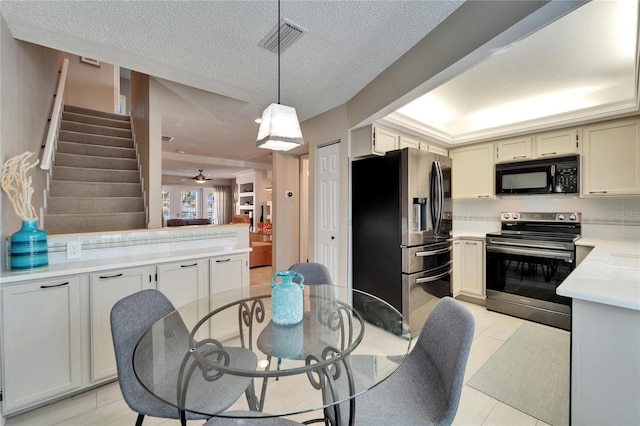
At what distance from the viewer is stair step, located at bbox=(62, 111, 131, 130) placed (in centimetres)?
459

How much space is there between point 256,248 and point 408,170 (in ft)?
13.3

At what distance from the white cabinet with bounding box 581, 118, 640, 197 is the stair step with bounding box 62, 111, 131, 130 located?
695cm

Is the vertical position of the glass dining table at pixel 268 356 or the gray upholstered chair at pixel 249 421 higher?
the glass dining table at pixel 268 356

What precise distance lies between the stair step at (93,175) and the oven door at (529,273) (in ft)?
17.5

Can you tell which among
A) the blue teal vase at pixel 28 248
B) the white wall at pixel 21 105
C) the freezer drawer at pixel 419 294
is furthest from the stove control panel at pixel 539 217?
the white wall at pixel 21 105

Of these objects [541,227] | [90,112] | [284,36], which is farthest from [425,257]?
[90,112]

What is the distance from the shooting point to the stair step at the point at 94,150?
4.09 m

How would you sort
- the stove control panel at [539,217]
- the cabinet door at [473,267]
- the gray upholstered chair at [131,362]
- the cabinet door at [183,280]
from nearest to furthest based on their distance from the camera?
the gray upholstered chair at [131,362], the cabinet door at [183,280], the stove control panel at [539,217], the cabinet door at [473,267]

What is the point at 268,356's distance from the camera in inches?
50.8

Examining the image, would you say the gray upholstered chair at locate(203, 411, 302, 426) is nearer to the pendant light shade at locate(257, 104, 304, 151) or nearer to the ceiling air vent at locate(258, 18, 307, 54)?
the pendant light shade at locate(257, 104, 304, 151)

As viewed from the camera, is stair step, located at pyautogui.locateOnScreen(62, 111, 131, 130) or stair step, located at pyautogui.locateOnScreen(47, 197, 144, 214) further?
stair step, located at pyautogui.locateOnScreen(62, 111, 131, 130)

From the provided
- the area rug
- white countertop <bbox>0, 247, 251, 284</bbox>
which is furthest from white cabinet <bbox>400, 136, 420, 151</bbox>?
the area rug

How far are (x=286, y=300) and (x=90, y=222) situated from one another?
3.40 m

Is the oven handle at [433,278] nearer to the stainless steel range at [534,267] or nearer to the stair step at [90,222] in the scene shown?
the stainless steel range at [534,267]
